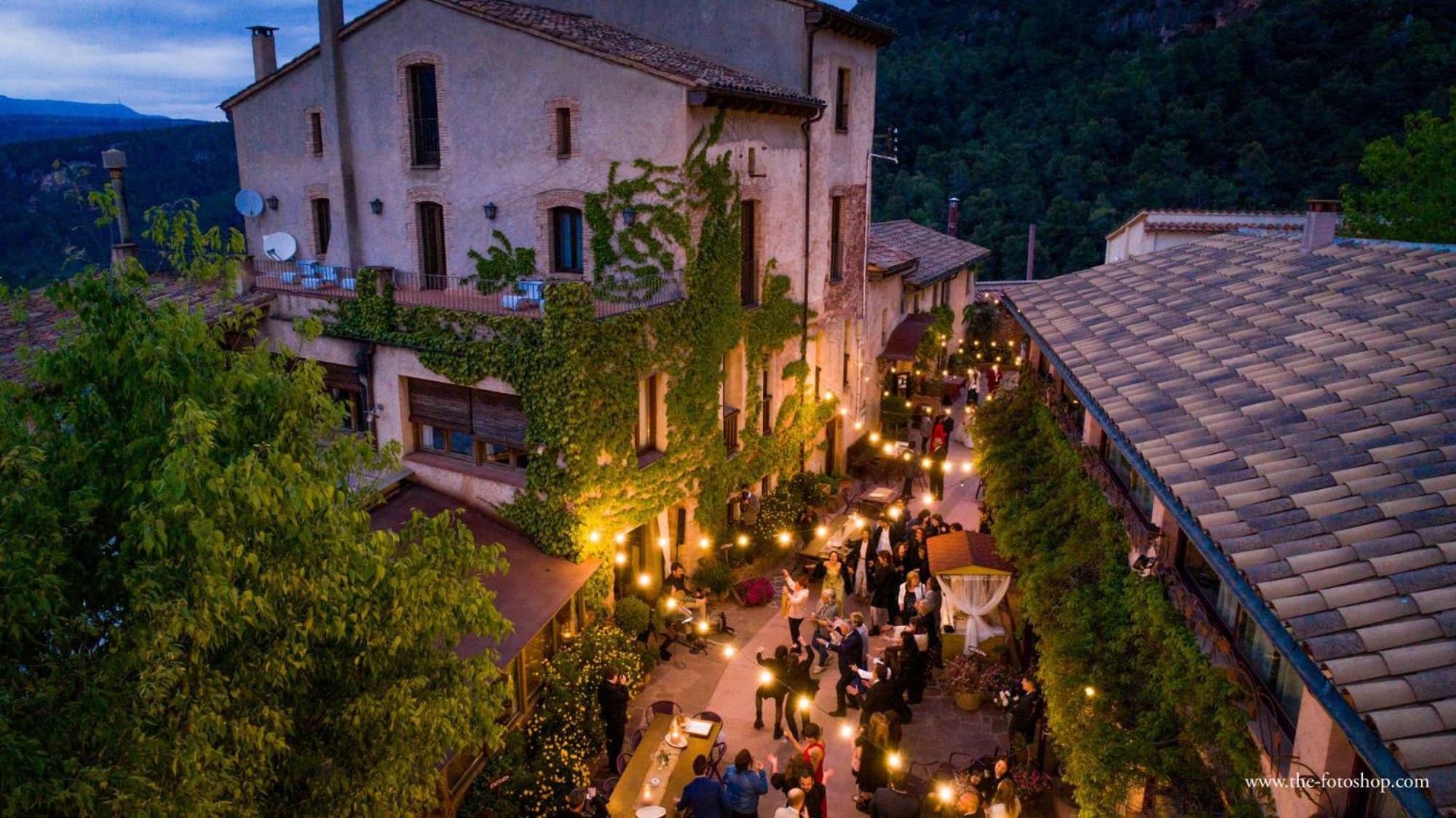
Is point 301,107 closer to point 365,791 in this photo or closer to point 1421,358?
point 365,791

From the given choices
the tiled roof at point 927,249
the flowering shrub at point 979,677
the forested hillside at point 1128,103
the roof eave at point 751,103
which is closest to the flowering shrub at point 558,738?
the flowering shrub at point 979,677

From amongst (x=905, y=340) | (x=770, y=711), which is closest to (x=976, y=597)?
(x=770, y=711)

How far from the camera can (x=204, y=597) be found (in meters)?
5.19

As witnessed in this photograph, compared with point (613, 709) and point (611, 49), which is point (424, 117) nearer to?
point (611, 49)

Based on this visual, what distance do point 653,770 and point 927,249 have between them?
87.4 feet

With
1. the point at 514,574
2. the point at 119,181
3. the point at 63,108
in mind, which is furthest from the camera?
the point at 63,108

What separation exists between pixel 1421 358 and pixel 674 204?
11.5 m

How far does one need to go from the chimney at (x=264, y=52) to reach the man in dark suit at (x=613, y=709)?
52.4 feet

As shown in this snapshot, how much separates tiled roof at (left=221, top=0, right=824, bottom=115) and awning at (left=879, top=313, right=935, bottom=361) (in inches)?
388

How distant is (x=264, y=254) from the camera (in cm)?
2070

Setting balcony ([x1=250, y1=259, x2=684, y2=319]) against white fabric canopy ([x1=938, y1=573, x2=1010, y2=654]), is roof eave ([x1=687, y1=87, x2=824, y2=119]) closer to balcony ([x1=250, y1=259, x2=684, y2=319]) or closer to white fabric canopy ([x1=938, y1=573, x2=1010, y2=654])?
balcony ([x1=250, y1=259, x2=684, y2=319])

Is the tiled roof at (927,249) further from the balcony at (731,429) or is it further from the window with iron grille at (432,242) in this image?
the window with iron grille at (432,242)

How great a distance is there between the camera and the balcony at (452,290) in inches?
617

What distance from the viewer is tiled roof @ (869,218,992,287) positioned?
3108 cm
